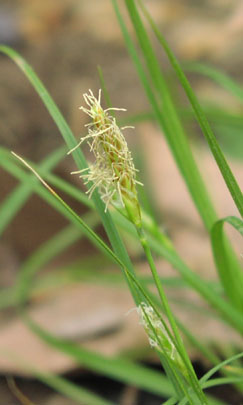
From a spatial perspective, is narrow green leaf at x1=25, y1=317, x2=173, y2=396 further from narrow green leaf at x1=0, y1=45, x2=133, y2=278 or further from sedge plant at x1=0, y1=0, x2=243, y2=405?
narrow green leaf at x1=0, y1=45, x2=133, y2=278

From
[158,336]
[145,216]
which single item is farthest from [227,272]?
[158,336]

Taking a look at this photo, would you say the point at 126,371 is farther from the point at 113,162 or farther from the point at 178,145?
the point at 113,162

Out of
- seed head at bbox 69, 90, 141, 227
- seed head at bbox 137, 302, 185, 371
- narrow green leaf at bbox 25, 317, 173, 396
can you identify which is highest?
seed head at bbox 69, 90, 141, 227

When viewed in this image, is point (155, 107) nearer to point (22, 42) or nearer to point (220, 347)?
point (220, 347)

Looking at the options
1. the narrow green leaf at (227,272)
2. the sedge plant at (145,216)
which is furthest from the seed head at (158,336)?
the narrow green leaf at (227,272)

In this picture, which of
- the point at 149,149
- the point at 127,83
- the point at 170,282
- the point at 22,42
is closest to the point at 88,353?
the point at 170,282

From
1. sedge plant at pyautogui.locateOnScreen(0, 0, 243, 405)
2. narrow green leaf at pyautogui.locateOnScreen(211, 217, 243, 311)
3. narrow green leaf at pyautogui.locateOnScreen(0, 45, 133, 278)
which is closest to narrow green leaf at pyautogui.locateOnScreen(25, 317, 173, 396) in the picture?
sedge plant at pyautogui.locateOnScreen(0, 0, 243, 405)

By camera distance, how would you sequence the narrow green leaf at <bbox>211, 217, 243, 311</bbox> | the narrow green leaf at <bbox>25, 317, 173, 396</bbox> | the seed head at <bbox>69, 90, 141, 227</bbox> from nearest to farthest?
the seed head at <bbox>69, 90, 141, 227</bbox> → the narrow green leaf at <bbox>211, 217, 243, 311</bbox> → the narrow green leaf at <bbox>25, 317, 173, 396</bbox>

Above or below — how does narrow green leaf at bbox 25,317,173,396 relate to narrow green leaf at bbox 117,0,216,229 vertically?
below

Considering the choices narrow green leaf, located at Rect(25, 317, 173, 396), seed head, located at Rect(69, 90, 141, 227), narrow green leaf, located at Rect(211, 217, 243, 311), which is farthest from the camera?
narrow green leaf, located at Rect(25, 317, 173, 396)
